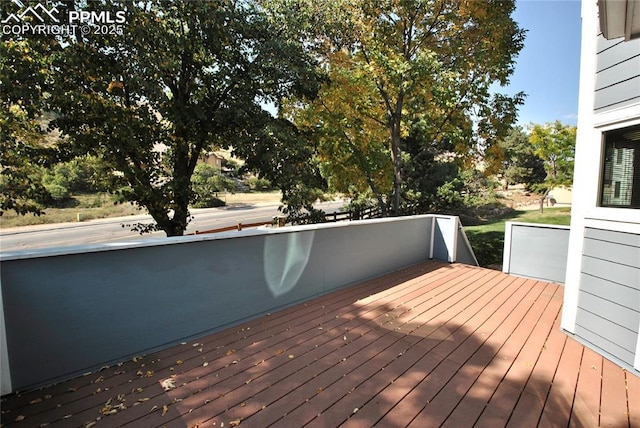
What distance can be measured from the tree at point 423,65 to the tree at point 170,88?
4.69 feet

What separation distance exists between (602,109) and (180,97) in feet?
18.5

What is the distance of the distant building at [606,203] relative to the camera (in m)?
2.40

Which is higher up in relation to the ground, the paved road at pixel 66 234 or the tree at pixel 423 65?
the tree at pixel 423 65

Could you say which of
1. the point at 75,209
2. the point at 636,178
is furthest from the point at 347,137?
the point at 75,209

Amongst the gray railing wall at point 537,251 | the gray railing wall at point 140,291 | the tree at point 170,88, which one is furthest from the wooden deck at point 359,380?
the tree at point 170,88

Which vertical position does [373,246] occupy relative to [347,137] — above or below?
below

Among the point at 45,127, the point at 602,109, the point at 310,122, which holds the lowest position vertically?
the point at 602,109

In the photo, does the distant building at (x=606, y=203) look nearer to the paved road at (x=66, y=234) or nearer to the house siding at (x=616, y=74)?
the house siding at (x=616, y=74)

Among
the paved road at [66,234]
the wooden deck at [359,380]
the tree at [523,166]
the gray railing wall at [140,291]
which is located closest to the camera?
the wooden deck at [359,380]

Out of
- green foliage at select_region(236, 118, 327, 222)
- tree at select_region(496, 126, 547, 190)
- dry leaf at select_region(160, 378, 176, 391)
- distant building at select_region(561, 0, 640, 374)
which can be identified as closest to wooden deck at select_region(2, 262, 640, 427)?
dry leaf at select_region(160, 378, 176, 391)

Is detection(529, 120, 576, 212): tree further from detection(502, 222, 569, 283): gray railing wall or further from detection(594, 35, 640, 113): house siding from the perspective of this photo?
Result: detection(594, 35, 640, 113): house siding

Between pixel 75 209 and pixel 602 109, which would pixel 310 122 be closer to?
pixel 602 109

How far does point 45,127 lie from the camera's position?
4586mm

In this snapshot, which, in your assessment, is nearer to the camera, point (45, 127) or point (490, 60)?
point (45, 127)
